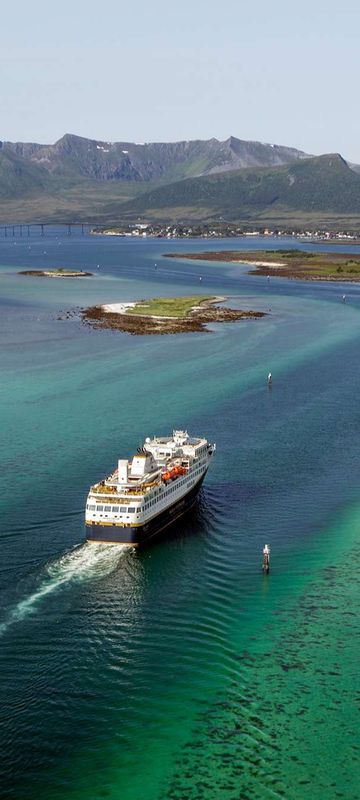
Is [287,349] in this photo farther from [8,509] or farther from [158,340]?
[8,509]

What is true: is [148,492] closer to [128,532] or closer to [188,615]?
[128,532]

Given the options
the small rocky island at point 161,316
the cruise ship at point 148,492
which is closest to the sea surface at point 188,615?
the cruise ship at point 148,492

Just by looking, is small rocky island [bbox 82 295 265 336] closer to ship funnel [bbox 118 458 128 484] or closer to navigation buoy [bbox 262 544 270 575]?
ship funnel [bbox 118 458 128 484]

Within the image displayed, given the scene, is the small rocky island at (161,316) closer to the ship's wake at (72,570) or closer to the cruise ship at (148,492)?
the cruise ship at (148,492)

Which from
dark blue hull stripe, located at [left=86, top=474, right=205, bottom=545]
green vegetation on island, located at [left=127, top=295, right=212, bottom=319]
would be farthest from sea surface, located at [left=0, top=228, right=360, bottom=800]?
green vegetation on island, located at [left=127, top=295, right=212, bottom=319]

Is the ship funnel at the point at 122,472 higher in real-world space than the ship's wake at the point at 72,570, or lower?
higher

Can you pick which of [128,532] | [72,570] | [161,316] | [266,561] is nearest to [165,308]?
[161,316]

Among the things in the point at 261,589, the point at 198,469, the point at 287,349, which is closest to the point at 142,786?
the point at 261,589
